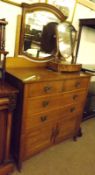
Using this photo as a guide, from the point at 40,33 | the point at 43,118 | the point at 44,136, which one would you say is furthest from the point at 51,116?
the point at 40,33

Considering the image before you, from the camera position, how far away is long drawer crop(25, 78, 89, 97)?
5.54 feet

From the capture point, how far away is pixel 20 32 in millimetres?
2010

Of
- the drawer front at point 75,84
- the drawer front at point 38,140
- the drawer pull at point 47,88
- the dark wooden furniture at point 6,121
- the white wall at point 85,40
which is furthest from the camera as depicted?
the white wall at point 85,40

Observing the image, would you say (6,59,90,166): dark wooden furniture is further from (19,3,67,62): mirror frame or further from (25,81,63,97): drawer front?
(19,3,67,62): mirror frame

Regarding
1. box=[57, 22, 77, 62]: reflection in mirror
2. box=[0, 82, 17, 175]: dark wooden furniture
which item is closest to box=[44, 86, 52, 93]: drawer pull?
box=[0, 82, 17, 175]: dark wooden furniture

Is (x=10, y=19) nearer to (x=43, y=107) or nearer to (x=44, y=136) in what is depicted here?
(x=43, y=107)

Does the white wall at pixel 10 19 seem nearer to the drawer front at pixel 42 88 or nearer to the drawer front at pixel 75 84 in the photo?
the drawer front at pixel 42 88

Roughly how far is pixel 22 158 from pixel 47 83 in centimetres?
81

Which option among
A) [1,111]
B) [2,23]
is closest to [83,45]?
[2,23]

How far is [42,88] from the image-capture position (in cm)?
178

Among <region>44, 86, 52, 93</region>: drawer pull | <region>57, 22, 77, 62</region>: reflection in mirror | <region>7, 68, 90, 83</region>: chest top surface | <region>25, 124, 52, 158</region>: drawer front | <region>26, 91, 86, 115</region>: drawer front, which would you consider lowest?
<region>25, 124, 52, 158</region>: drawer front

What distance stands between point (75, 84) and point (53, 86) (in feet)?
1.20

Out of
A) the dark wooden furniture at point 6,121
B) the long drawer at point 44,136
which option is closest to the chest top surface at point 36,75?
the dark wooden furniture at point 6,121

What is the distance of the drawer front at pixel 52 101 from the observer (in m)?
1.77
